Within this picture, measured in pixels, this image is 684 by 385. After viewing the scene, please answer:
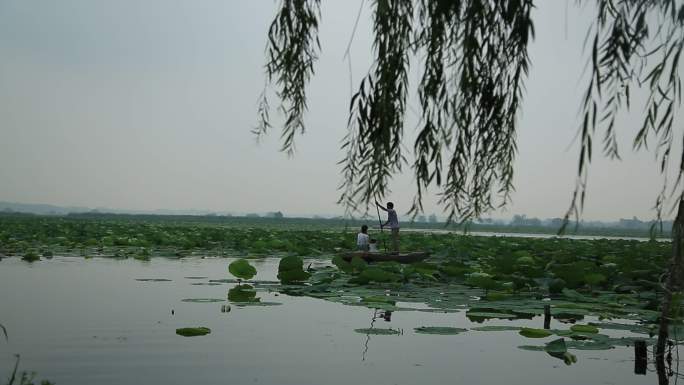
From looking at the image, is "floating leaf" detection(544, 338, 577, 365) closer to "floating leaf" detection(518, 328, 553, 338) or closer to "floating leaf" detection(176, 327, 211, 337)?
"floating leaf" detection(518, 328, 553, 338)

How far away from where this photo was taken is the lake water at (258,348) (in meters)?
3.52

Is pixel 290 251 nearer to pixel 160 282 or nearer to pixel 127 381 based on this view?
pixel 160 282

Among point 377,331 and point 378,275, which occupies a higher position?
point 378,275

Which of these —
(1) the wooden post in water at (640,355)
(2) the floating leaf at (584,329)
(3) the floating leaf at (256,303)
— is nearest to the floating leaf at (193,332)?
(3) the floating leaf at (256,303)

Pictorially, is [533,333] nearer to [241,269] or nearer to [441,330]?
[441,330]

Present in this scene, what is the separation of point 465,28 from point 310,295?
468cm

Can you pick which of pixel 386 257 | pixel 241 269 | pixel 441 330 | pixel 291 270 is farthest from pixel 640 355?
pixel 386 257

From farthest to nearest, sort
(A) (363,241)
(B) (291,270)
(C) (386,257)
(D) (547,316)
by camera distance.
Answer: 1. (A) (363,241)
2. (C) (386,257)
3. (B) (291,270)
4. (D) (547,316)

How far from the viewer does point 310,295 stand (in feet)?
21.3

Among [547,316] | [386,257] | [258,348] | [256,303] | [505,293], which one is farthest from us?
[386,257]

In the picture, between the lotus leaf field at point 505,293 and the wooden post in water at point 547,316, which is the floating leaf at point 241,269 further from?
the wooden post in water at point 547,316

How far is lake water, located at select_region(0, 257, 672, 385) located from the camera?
138 inches

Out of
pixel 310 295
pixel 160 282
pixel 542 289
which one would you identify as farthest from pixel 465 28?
pixel 160 282

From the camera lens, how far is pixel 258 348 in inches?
165
